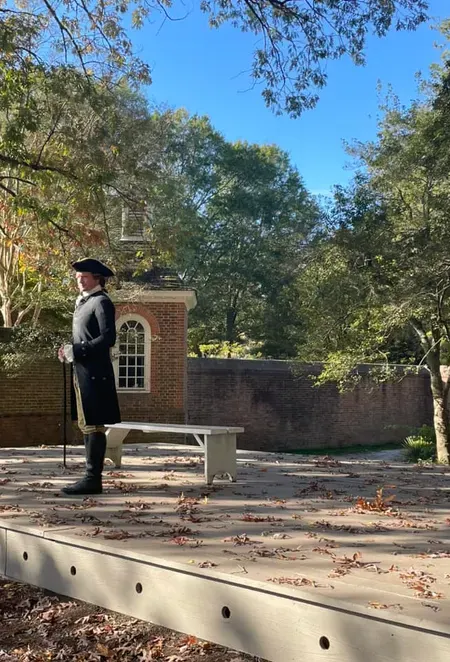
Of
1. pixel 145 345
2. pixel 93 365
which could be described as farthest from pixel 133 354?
pixel 93 365

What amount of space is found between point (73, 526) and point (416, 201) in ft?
39.0

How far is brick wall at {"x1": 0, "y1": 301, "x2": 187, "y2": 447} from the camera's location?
59.1ft

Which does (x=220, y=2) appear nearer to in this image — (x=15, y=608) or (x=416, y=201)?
(x=416, y=201)

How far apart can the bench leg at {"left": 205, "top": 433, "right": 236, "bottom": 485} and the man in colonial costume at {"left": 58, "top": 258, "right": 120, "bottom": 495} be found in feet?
4.14

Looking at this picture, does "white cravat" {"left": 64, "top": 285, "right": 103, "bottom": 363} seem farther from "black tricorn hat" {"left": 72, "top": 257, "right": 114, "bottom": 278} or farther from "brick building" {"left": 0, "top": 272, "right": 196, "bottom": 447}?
"brick building" {"left": 0, "top": 272, "right": 196, "bottom": 447}

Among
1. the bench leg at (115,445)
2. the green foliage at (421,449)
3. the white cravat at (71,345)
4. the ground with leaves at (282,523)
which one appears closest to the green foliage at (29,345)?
the ground with leaves at (282,523)

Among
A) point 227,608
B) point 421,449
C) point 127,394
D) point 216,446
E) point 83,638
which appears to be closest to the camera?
point 227,608

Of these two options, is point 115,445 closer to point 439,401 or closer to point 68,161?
point 68,161

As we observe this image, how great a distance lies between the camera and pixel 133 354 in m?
19.4

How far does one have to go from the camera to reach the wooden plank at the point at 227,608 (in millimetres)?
2799

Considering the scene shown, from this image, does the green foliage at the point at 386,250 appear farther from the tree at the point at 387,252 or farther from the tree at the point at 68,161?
the tree at the point at 68,161

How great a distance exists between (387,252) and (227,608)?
33.0 ft

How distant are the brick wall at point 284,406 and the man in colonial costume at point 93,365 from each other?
667 inches

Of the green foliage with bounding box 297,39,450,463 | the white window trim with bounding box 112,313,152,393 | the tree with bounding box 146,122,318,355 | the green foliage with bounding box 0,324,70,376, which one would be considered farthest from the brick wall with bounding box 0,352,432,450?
the tree with bounding box 146,122,318,355
